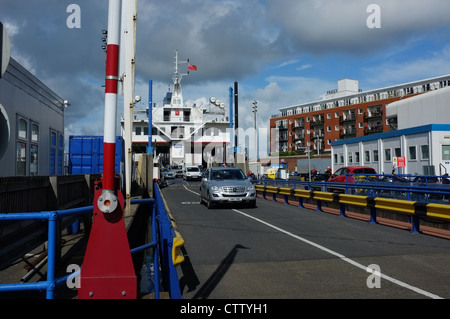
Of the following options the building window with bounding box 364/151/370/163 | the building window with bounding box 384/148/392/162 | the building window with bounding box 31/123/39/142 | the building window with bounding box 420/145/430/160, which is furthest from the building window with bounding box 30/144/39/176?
the building window with bounding box 364/151/370/163

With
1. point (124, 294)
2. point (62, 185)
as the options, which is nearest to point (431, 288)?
point (124, 294)

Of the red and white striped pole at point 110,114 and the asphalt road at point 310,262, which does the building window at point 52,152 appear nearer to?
the asphalt road at point 310,262

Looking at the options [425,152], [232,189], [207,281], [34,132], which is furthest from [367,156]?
[207,281]

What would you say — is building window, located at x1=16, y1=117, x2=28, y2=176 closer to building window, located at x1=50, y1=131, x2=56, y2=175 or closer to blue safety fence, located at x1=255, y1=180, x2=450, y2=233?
building window, located at x1=50, y1=131, x2=56, y2=175

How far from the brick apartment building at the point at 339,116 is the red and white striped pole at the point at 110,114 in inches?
2825

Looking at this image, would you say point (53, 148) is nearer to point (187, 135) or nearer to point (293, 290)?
point (293, 290)

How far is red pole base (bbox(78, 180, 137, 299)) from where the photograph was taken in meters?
3.91

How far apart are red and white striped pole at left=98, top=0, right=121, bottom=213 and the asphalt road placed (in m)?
2.26

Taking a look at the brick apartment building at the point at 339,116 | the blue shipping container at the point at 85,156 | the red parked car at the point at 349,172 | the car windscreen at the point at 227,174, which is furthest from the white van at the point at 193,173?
the car windscreen at the point at 227,174

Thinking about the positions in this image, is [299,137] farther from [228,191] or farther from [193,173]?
[228,191]

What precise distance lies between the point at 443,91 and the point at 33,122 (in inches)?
1344

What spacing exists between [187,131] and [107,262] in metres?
67.5

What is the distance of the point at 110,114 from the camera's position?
156 inches

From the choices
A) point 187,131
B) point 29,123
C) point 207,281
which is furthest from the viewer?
point 187,131
